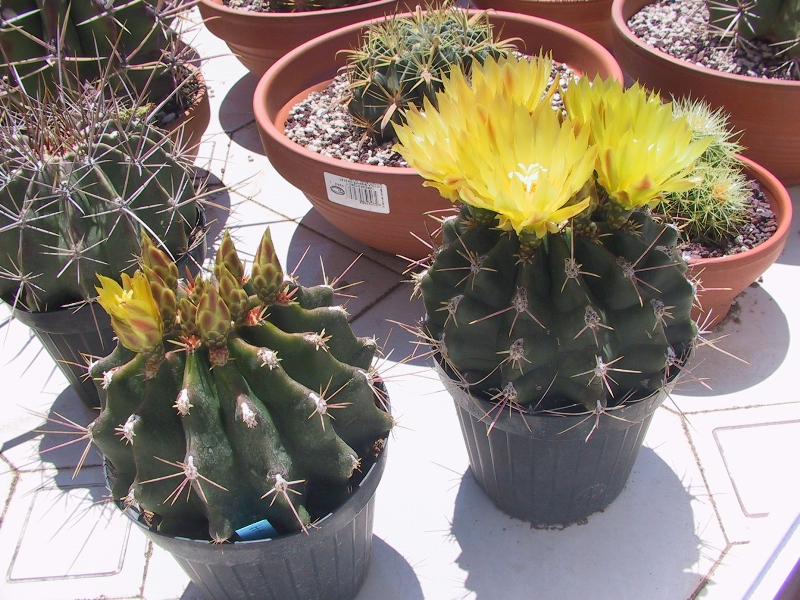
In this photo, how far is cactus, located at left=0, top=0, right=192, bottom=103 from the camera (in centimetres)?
181

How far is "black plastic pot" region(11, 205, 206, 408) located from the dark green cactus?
1691 millimetres

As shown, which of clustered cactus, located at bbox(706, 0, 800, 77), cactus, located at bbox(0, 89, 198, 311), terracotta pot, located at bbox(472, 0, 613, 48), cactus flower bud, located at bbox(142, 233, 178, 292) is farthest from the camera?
terracotta pot, located at bbox(472, 0, 613, 48)

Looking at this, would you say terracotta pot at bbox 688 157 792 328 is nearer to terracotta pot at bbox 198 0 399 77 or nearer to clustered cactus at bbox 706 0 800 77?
clustered cactus at bbox 706 0 800 77

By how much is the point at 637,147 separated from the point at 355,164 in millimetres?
950

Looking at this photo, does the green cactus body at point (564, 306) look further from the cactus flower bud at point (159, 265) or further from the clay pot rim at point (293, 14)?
the clay pot rim at point (293, 14)

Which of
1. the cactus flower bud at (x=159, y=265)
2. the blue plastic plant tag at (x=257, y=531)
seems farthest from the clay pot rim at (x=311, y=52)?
the blue plastic plant tag at (x=257, y=531)

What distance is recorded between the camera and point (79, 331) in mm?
1570

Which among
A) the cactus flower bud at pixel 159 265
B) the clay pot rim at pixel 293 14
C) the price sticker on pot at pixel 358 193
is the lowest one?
the price sticker on pot at pixel 358 193

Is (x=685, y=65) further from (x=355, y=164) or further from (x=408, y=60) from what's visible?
(x=355, y=164)

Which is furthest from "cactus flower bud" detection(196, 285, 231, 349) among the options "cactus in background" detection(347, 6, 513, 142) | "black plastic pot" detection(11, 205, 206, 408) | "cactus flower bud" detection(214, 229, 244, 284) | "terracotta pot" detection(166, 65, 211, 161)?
"terracotta pot" detection(166, 65, 211, 161)

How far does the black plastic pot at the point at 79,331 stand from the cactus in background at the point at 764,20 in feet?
5.55

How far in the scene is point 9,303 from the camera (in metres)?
1.59

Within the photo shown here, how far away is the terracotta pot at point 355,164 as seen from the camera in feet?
5.83

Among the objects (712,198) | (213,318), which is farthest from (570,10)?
(213,318)
